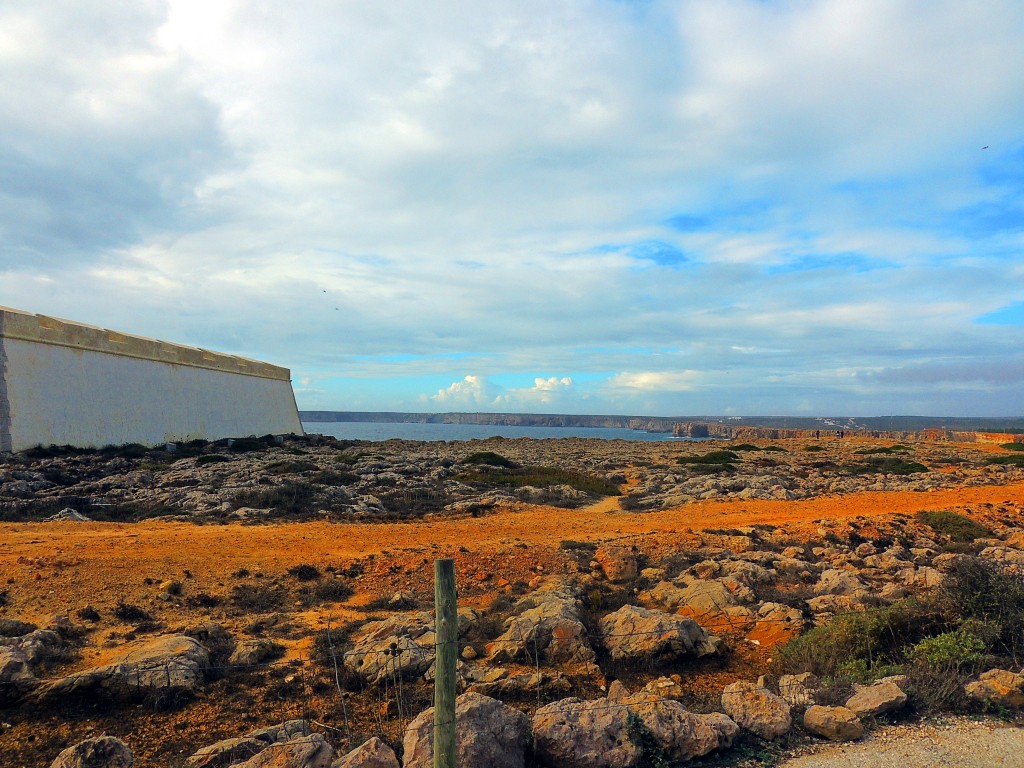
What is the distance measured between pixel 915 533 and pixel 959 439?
66.3m

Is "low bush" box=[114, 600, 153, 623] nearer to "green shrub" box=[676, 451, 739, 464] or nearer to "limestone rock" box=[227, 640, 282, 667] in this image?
"limestone rock" box=[227, 640, 282, 667]

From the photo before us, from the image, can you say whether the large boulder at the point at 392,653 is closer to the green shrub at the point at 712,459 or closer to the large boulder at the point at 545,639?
the large boulder at the point at 545,639

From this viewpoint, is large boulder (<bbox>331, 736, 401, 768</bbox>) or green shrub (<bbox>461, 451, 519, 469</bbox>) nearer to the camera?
large boulder (<bbox>331, 736, 401, 768</bbox>)

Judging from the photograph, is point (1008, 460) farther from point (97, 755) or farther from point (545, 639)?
point (97, 755)

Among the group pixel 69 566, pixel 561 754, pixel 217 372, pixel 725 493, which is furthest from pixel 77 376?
pixel 561 754

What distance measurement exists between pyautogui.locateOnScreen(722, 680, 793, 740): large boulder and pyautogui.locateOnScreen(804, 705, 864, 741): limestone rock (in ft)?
0.59

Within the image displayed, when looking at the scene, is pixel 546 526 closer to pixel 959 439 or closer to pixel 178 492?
pixel 178 492

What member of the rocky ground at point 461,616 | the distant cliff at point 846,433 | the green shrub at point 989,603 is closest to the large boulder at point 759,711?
the rocky ground at point 461,616

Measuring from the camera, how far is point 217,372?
134ft

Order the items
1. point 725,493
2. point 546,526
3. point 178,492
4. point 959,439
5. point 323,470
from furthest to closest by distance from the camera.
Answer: point 959,439, point 323,470, point 725,493, point 178,492, point 546,526

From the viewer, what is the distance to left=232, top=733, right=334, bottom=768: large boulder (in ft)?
14.7

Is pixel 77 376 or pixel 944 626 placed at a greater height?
pixel 77 376

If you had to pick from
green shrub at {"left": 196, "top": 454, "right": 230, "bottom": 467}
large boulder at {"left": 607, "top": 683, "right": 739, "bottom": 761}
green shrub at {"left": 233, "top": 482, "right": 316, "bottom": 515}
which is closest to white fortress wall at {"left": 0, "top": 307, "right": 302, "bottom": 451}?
green shrub at {"left": 196, "top": 454, "right": 230, "bottom": 467}

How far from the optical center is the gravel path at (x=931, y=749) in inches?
189
